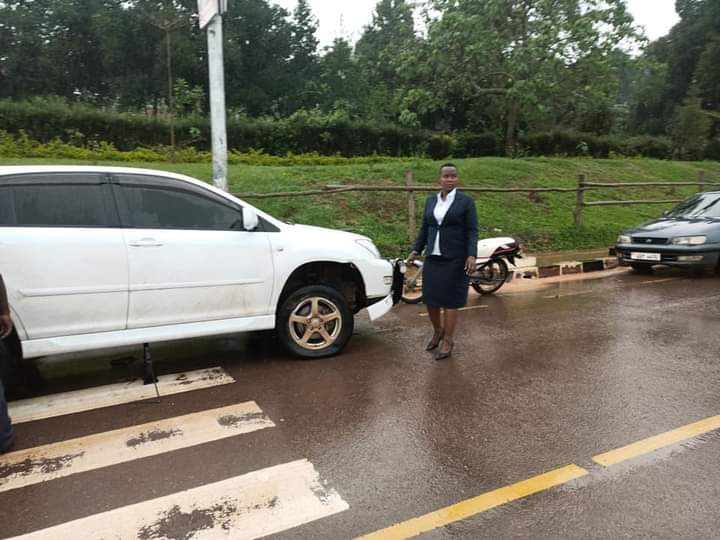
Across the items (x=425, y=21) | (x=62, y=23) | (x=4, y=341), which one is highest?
(x=62, y=23)

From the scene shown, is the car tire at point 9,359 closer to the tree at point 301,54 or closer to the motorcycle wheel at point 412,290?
the motorcycle wheel at point 412,290

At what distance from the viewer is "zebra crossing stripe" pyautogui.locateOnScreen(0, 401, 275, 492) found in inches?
124

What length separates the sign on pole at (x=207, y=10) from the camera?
6.61m

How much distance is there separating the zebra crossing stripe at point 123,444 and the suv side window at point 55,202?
63.2 inches

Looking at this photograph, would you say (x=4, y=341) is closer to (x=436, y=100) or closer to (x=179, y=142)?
(x=179, y=142)

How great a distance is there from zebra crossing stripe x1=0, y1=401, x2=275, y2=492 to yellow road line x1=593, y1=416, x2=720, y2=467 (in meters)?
2.10

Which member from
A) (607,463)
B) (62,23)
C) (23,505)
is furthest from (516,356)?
(62,23)

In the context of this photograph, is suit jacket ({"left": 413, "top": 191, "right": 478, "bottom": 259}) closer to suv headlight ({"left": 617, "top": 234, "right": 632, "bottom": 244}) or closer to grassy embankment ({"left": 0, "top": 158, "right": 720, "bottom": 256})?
grassy embankment ({"left": 0, "top": 158, "right": 720, "bottom": 256})

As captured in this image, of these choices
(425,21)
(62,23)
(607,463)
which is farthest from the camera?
(62,23)

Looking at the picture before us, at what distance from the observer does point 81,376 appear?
4.73 m

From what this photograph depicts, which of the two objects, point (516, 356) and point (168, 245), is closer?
point (168, 245)

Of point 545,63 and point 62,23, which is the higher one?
point 62,23

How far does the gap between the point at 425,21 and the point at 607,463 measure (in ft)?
69.2

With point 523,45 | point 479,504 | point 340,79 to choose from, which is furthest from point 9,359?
point 340,79
